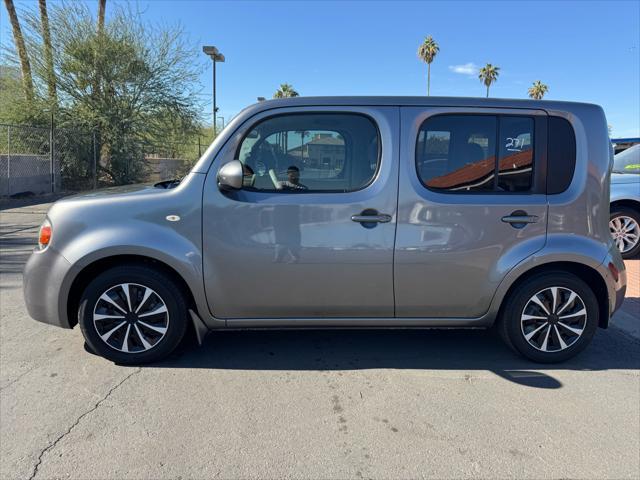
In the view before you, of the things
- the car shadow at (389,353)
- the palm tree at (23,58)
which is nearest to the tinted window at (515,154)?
the car shadow at (389,353)

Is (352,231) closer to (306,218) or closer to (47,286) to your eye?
(306,218)

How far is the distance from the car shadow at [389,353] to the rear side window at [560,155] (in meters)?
1.39

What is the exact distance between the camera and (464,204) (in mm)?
3418

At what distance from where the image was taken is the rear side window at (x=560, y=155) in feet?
11.5

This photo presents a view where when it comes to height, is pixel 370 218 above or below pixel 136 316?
above

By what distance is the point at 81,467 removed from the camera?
2451mm

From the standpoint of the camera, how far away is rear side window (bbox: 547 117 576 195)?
3.52 meters

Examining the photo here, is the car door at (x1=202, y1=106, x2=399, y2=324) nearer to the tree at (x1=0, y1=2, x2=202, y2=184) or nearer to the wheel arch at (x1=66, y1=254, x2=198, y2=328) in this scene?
the wheel arch at (x1=66, y1=254, x2=198, y2=328)

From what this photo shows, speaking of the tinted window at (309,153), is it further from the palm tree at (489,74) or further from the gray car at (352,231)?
the palm tree at (489,74)

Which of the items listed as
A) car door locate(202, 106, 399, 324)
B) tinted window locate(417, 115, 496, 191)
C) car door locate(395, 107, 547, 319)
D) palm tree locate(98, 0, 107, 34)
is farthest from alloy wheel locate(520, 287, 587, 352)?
palm tree locate(98, 0, 107, 34)

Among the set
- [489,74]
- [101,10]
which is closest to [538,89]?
[489,74]

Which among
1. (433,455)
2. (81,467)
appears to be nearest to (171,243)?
(81,467)

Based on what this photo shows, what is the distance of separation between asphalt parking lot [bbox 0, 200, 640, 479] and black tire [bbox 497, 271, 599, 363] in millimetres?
139

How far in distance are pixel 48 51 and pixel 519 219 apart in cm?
1904
